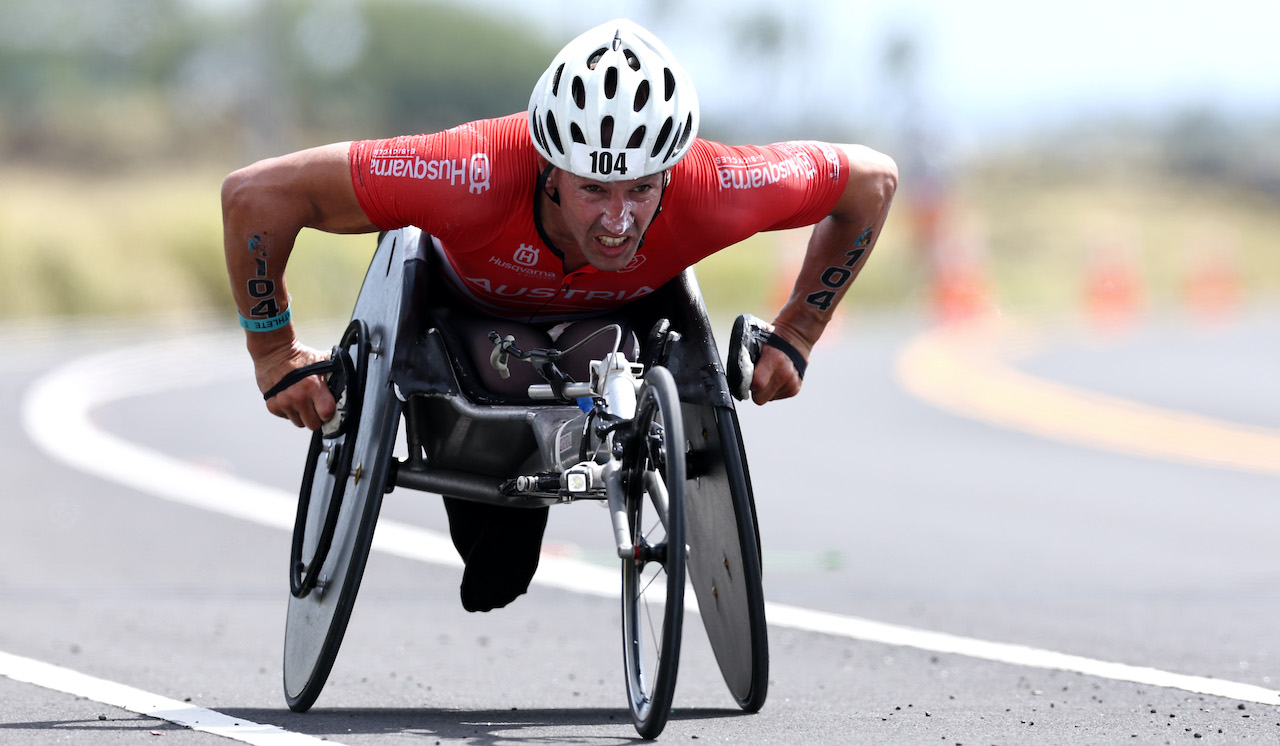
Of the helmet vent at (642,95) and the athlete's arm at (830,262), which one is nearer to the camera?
the helmet vent at (642,95)

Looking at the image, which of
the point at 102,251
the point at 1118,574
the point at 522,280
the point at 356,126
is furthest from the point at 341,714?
the point at 356,126

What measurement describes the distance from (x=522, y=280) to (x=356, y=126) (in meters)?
89.3

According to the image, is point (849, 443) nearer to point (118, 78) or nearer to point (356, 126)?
point (356, 126)

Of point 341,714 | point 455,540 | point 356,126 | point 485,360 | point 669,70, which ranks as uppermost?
point 356,126

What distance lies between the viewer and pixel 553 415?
17.4ft

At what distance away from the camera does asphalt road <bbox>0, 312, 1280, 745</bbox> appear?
5.30 metres

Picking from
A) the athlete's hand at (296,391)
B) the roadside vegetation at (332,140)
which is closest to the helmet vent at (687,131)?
the athlete's hand at (296,391)

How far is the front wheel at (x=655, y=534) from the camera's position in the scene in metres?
4.46

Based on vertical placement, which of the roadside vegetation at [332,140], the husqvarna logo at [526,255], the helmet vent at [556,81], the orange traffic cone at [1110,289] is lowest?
the husqvarna logo at [526,255]

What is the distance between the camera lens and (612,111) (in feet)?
16.3

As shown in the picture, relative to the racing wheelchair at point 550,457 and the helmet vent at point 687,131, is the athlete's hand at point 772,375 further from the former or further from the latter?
the helmet vent at point 687,131

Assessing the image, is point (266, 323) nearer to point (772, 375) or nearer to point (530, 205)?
point (530, 205)

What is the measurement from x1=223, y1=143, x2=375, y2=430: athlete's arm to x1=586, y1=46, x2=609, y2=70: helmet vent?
67cm

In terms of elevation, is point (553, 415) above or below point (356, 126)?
below
